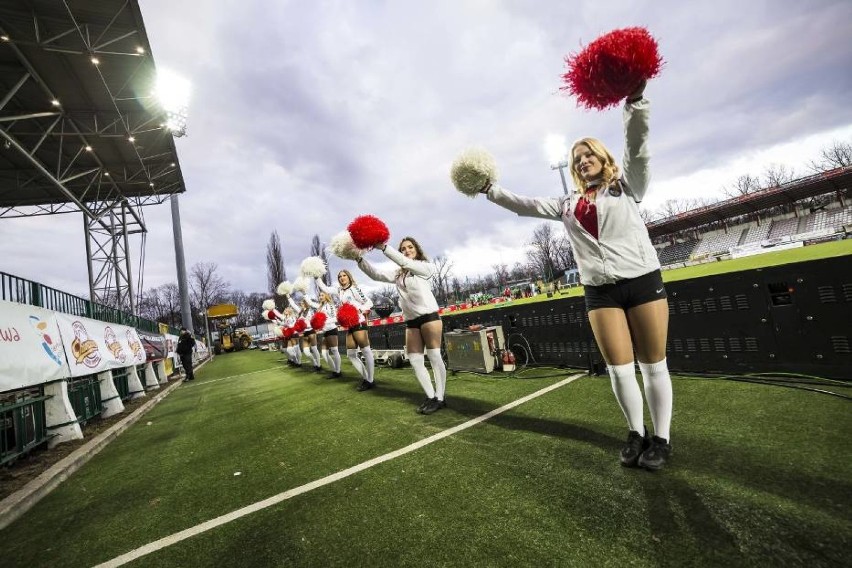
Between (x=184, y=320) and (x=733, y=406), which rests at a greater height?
(x=184, y=320)

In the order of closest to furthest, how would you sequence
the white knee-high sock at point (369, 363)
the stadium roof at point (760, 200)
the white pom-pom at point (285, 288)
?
1. the white knee-high sock at point (369, 363)
2. the white pom-pom at point (285, 288)
3. the stadium roof at point (760, 200)

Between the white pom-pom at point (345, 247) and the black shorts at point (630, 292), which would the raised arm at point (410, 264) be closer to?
the white pom-pom at point (345, 247)

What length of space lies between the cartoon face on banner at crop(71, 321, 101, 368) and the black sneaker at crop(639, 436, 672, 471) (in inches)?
306

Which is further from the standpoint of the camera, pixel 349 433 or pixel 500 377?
pixel 500 377

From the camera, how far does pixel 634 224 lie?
7.52 feet

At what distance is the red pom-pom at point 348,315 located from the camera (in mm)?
6883

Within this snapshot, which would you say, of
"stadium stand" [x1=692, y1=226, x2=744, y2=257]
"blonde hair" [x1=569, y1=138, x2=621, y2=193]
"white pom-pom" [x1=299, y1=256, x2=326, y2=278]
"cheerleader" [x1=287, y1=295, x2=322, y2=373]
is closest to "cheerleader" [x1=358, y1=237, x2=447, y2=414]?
"blonde hair" [x1=569, y1=138, x2=621, y2=193]

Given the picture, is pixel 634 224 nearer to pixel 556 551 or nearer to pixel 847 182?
pixel 556 551

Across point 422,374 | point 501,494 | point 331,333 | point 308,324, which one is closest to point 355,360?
point 331,333

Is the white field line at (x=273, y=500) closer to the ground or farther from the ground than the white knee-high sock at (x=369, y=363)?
closer to the ground

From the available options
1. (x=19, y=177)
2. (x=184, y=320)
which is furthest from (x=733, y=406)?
(x=184, y=320)

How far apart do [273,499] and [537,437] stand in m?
2.06

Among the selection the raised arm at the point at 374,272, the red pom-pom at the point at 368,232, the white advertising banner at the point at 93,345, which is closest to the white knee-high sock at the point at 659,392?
the red pom-pom at the point at 368,232

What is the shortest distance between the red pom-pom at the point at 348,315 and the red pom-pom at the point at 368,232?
3.04 m
